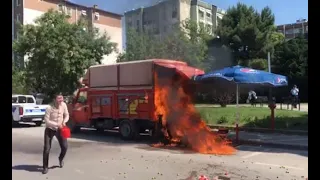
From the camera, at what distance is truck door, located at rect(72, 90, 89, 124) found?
1411 cm

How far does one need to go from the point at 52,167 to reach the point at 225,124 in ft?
28.9

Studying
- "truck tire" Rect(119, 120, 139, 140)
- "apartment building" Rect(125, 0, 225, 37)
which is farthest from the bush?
"apartment building" Rect(125, 0, 225, 37)

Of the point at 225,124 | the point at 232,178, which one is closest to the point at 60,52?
the point at 225,124

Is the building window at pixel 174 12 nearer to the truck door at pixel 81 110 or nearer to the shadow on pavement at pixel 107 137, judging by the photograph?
the shadow on pavement at pixel 107 137

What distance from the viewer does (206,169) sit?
7.71 m

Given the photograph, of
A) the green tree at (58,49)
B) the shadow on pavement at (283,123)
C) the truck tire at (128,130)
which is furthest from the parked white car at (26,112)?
the shadow on pavement at (283,123)

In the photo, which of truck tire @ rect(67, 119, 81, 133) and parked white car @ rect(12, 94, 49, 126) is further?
parked white car @ rect(12, 94, 49, 126)

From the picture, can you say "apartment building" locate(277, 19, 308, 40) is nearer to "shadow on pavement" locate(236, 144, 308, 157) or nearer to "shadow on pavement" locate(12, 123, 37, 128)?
"shadow on pavement" locate(236, 144, 308, 157)

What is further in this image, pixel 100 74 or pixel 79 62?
pixel 79 62

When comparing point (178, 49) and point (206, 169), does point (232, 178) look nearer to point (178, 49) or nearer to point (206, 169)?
point (206, 169)

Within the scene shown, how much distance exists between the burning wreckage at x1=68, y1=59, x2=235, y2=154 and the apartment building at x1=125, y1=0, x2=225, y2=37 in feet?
9.23

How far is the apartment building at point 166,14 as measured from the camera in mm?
7684

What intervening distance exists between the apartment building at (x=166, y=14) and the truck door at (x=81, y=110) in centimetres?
635

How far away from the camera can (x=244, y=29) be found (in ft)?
33.9
